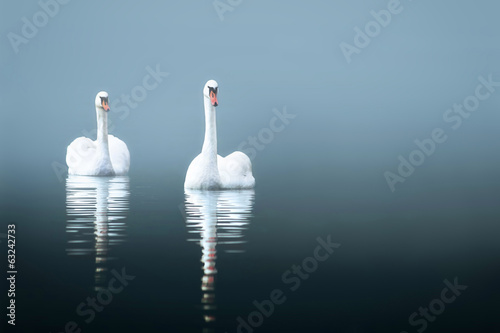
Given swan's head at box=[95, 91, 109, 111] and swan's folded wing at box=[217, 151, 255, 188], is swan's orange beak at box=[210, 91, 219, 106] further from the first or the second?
swan's head at box=[95, 91, 109, 111]

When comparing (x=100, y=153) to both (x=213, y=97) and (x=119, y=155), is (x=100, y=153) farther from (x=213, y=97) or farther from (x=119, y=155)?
(x=213, y=97)

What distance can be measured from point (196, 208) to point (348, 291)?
643 centimetres

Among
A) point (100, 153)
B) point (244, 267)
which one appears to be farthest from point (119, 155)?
point (244, 267)

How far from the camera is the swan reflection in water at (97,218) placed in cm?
1090

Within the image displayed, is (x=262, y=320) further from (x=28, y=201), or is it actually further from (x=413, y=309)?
(x=28, y=201)

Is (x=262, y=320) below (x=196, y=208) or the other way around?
below

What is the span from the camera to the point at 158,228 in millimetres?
12992

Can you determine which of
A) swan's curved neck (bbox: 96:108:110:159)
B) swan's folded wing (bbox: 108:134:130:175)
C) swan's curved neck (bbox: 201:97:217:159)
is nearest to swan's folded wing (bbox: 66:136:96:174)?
swan's folded wing (bbox: 108:134:130:175)

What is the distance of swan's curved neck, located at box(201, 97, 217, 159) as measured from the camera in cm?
1838

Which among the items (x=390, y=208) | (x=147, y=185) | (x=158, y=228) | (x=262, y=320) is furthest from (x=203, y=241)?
(x=147, y=185)

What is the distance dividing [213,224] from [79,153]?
12.6 meters

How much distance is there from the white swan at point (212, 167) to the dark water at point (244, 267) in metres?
2.33

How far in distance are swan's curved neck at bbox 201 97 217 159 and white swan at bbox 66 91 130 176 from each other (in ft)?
19.2

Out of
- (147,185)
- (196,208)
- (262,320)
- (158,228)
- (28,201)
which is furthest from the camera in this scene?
(147,185)
